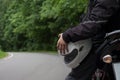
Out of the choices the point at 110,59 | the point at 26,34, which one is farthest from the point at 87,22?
the point at 26,34

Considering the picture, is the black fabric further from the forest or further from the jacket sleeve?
the forest

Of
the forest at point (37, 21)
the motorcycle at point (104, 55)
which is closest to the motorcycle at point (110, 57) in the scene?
the motorcycle at point (104, 55)

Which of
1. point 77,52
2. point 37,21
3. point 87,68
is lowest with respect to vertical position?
point 37,21

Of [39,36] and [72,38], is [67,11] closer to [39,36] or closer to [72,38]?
[39,36]

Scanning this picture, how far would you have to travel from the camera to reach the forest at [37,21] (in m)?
32.5

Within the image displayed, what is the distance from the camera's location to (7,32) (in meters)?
54.2

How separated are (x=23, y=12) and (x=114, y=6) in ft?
144

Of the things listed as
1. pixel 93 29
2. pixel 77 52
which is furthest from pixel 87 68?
pixel 93 29

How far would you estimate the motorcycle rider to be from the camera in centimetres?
238

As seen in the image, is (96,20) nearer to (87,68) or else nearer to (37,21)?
(87,68)

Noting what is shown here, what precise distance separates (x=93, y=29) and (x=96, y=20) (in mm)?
56

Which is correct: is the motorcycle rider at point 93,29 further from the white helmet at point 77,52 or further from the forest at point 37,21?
the forest at point 37,21

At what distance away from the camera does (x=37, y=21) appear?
42.5m

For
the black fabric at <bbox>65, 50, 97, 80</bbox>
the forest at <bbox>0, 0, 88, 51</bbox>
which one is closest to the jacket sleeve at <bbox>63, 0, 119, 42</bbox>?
the black fabric at <bbox>65, 50, 97, 80</bbox>
